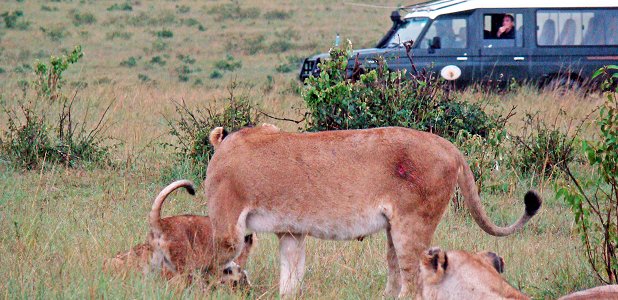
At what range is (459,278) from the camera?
3.70 metres

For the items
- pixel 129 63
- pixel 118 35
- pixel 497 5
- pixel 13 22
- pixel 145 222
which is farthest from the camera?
pixel 13 22

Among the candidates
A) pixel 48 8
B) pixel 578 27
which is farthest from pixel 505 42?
pixel 48 8

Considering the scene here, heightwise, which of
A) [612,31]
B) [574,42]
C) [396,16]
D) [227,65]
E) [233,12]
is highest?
[396,16]

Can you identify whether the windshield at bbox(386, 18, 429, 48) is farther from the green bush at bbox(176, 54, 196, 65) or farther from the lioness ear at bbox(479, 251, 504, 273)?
the lioness ear at bbox(479, 251, 504, 273)

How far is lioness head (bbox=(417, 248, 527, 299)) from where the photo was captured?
12.0 ft

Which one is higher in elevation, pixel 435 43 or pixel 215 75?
pixel 435 43

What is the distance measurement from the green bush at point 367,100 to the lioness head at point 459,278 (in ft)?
14.1

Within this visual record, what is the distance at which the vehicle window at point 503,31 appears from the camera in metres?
14.2

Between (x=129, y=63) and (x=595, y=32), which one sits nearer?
(x=595, y=32)

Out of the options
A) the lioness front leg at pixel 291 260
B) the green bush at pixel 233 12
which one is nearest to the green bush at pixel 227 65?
the green bush at pixel 233 12

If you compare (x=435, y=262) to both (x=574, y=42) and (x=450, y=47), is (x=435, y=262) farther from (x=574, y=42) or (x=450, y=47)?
(x=574, y=42)

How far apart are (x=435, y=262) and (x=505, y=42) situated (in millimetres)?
10848

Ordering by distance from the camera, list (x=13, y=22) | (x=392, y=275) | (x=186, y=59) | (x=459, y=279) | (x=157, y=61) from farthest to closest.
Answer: (x=13, y=22), (x=186, y=59), (x=157, y=61), (x=392, y=275), (x=459, y=279)

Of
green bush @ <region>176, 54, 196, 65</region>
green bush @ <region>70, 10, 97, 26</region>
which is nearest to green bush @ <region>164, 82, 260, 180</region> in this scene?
green bush @ <region>176, 54, 196, 65</region>
